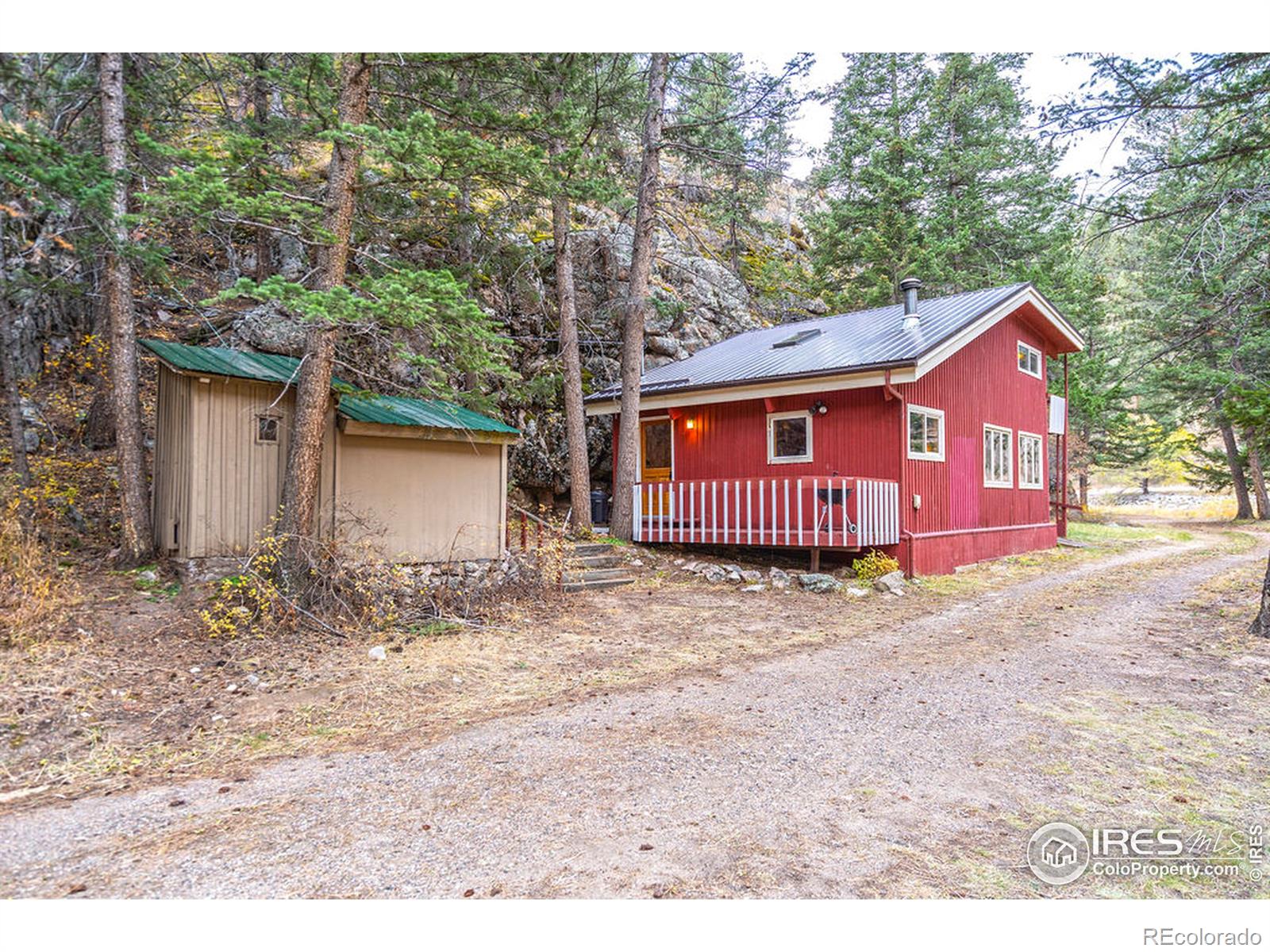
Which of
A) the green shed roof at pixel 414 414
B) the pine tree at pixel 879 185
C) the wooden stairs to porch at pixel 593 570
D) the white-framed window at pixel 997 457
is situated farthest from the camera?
the pine tree at pixel 879 185

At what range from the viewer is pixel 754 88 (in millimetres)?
10734

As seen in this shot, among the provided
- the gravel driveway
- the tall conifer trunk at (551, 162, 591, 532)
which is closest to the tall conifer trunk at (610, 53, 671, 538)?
the tall conifer trunk at (551, 162, 591, 532)

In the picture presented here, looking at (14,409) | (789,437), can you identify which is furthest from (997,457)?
(14,409)

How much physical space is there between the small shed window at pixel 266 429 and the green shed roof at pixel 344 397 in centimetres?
50

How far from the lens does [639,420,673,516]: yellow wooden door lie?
13055 millimetres

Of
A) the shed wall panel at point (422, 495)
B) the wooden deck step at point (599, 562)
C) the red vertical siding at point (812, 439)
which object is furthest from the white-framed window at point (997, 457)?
the shed wall panel at point (422, 495)

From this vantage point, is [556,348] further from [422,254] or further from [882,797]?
[882,797]

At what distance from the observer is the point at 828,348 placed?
1181 centimetres

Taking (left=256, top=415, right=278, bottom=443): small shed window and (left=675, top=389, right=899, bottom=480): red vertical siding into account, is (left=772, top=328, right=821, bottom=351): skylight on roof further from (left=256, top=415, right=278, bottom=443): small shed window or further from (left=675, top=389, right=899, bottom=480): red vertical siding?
(left=256, top=415, right=278, bottom=443): small shed window

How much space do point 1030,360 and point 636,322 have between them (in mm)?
9199

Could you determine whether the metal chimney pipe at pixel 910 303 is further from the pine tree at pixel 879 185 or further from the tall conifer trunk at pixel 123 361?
the tall conifer trunk at pixel 123 361

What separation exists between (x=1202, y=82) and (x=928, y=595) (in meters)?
5.83

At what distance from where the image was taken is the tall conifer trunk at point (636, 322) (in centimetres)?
1116

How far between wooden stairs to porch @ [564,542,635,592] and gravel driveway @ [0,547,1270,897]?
151 inches
